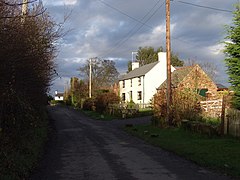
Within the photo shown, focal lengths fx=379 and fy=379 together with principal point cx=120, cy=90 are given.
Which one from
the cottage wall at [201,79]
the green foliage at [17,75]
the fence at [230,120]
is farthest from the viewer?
the cottage wall at [201,79]

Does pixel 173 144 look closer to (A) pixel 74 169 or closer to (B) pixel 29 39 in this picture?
(A) pixel 74 169

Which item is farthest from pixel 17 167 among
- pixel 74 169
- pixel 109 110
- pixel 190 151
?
pixel 109 110

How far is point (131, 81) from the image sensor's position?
6519 cm

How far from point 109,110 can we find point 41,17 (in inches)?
1177

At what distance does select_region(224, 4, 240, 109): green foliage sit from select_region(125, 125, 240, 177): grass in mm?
2537

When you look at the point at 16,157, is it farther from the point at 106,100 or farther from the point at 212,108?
the point at 106,100

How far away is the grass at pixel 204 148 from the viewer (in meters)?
11.1

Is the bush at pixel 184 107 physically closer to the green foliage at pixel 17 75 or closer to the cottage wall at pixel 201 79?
the green foliage at pixel 17 75

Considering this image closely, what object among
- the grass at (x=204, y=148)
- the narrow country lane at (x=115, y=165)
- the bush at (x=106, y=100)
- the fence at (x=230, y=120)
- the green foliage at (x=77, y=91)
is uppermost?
the green foliage at (x=77, y=91)

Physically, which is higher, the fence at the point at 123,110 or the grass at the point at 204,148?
the fence at the point at 123,110

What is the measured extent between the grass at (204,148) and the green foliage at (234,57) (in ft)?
8.32

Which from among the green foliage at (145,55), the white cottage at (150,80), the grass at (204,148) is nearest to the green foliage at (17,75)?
the grass at (204,148)

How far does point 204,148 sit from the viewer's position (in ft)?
47.5

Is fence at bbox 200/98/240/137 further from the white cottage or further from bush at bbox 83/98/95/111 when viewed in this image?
the white cottage
